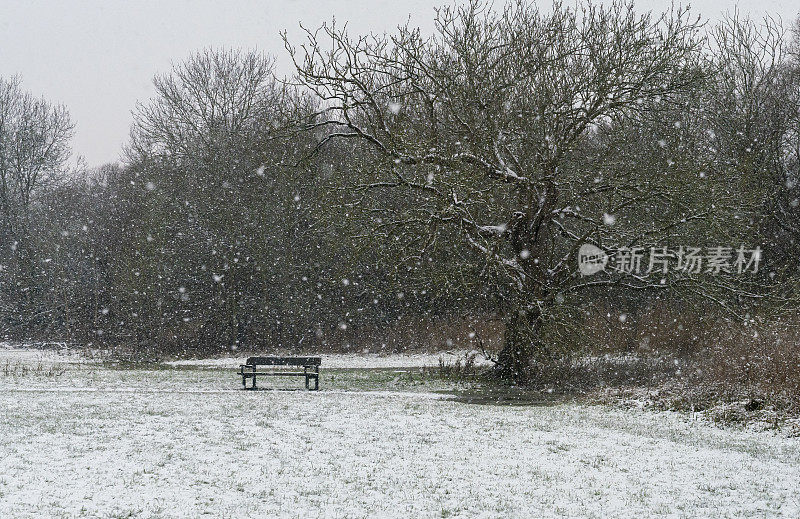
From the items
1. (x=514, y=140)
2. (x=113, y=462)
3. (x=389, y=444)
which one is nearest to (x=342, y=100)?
(x=514, y=140)

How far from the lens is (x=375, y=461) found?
29.7 feet

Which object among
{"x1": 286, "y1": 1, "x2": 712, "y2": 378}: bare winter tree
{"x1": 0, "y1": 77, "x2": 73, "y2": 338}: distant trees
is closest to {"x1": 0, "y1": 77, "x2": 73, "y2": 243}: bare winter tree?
{"x1": 0, "y1": 77, "x2": 73, "y2": 338}: distant trees

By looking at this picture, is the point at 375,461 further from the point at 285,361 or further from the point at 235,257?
the point at 235,257

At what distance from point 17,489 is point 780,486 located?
7.51 metres

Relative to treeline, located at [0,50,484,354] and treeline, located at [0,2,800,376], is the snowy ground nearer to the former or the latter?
treeline, located at [0,2,800,376]

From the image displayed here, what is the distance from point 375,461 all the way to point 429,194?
1050 centimetres

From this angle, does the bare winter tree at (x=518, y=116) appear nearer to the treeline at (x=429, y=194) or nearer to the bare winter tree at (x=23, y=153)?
the treeline at (x=429, y=194)

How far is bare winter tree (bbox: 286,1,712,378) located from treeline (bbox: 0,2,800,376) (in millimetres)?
64

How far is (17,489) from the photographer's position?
7453 millimetres

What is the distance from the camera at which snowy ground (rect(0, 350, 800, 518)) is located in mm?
7125

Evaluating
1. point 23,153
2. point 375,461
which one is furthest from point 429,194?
point 23,153

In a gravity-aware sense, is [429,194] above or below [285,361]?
above

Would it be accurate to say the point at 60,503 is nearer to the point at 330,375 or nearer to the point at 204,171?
the point at 330,375

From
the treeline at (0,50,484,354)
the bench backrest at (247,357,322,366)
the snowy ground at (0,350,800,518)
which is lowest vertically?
the snowy ground at (0,350,800,518)
